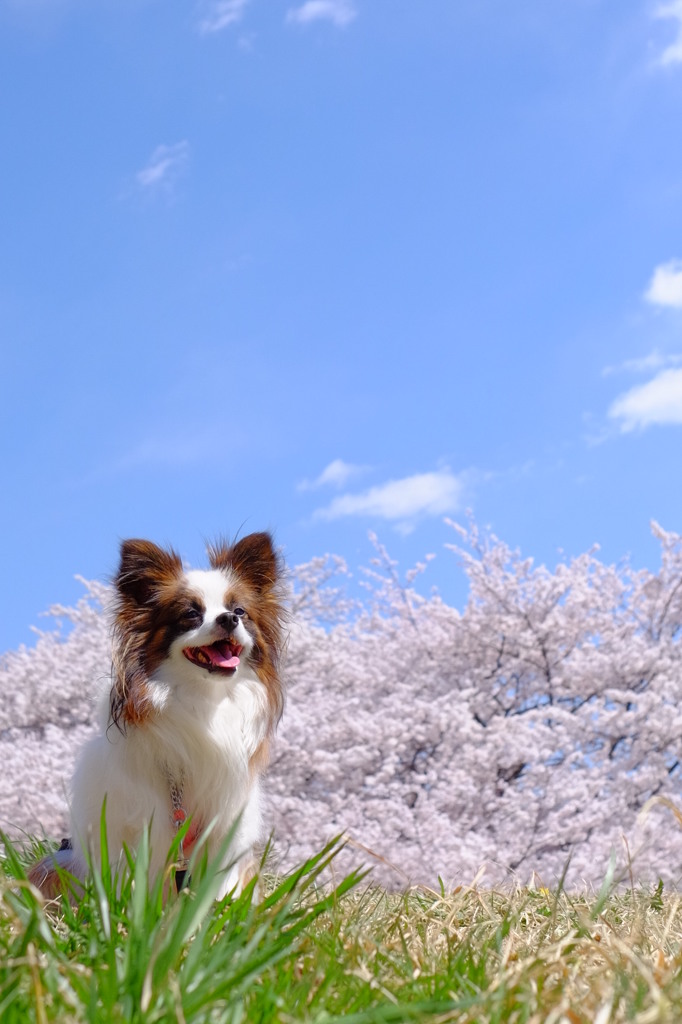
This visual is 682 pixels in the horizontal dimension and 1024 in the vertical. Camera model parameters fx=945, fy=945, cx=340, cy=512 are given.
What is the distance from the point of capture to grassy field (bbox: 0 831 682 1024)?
1.59m

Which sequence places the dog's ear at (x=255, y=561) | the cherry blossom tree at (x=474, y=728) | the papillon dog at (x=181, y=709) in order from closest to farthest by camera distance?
the papillon dog at (x=181, y=709)
the dog's ear at (x=255, y=561)
the cherry blossom tree at (x=474, y=728)

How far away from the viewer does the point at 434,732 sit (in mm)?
10375

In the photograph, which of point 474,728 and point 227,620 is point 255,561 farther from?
point 474,728

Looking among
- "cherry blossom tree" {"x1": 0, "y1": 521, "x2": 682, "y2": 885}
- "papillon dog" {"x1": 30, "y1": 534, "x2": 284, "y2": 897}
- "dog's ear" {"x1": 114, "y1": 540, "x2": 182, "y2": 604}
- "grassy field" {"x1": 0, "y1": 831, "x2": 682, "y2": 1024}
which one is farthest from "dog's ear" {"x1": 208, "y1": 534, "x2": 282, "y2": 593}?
"cherry blossom tree" {"x1": 0, "y1": 521, "x2": 682, "y2": 885}

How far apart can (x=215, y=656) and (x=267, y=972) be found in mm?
1974

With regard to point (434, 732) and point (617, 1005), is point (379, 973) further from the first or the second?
point (434, 732)

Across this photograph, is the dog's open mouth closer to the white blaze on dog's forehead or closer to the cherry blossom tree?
the white blaze on dog's forehead

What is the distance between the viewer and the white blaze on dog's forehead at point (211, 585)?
3822mm

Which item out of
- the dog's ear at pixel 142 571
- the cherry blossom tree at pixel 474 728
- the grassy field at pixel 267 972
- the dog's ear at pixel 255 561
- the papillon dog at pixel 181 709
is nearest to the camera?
the grassy field at pixel 267 972

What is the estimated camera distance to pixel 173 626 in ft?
12.6

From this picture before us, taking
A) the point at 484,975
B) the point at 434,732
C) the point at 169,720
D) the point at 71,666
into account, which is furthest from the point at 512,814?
the point at 484,975

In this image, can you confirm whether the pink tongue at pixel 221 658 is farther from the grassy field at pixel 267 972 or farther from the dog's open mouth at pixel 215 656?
the grassy field at pixel 267 972

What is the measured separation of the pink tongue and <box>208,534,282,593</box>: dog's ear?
0.35 meters

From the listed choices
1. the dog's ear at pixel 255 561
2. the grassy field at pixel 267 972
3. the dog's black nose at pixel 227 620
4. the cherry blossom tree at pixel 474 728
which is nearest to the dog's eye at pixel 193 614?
the dog's black nose at pixel 227 620
